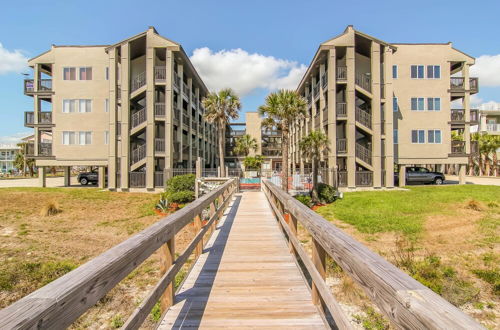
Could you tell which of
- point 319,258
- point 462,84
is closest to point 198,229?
point 319,258

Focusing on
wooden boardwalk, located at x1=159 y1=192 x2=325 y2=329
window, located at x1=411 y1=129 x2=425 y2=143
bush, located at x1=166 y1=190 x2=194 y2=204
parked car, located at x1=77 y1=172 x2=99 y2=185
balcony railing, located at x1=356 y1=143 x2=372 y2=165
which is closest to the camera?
wooden boardwalk, located at x1=159 y1=192 x2=325 y2=329

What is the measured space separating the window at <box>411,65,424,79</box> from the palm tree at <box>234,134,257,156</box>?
108 feet

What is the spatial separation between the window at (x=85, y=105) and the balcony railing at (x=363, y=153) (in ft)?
85.9

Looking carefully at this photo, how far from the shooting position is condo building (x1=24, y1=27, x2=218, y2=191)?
22.9 m

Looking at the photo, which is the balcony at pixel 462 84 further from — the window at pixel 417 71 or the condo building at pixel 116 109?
the condo building at pixel 116 109

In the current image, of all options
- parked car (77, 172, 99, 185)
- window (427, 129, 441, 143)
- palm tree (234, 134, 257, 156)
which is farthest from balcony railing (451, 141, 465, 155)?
parked car (77, 172, 99, 185)

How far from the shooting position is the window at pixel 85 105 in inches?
1016

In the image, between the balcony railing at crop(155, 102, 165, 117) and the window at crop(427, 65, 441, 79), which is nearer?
the balcony railing at crop(155, 102, 165, 117)

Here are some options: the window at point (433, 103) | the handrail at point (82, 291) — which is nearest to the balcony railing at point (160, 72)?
the handrail at point (82, 291)

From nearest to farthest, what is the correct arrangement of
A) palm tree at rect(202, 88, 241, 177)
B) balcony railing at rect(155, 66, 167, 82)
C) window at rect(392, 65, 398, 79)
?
1. balcony railing at rect(155, 66, 167, 82)
2. window at rect(392, 65, 398, 79)
3. palm tree at rect(202, 88, 241, 177)

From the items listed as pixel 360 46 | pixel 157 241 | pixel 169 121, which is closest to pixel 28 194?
pixel 169 121

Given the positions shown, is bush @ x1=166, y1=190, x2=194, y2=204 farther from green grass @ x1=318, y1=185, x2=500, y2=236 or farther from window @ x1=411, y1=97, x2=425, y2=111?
window @ x1=411, y1=97, x2=425, y2=111

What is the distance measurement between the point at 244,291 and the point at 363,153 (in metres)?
22.1

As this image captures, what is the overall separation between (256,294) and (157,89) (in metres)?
24.9
